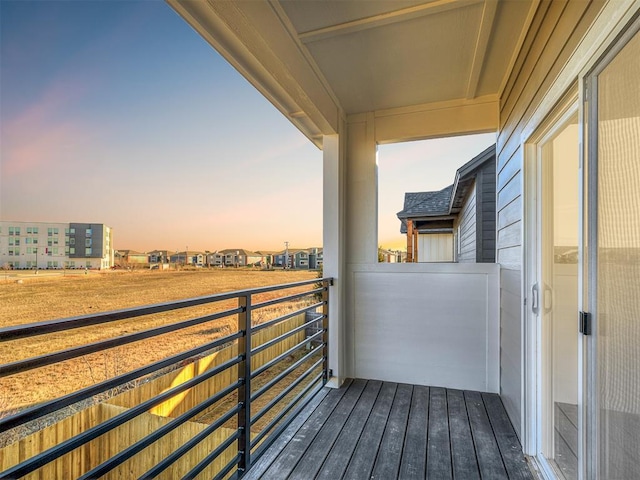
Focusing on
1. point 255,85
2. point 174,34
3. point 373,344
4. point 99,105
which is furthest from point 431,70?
point 99,105

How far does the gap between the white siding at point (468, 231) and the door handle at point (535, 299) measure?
54.0 inches

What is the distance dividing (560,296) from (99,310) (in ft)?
12.3

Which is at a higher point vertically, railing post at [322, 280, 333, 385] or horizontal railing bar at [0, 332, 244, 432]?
horizontal railing bar at [0, 332, 244, 432]

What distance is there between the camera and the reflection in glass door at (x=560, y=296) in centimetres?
133

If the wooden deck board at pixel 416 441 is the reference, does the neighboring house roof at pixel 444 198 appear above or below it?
above

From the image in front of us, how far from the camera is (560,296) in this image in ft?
4.91

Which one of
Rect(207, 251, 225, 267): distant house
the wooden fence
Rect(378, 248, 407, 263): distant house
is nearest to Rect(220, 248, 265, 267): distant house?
Rect(207, 251, 225, 267): distant house

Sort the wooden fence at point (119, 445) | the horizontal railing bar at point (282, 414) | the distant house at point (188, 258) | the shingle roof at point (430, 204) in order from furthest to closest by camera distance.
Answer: the distant house at point (188, 258), the shingle roof at point (430, 204), the wooden fence at point (119, 445), the horizontal railing bar at point (282, 414)

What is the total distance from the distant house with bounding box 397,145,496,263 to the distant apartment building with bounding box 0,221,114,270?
10.9 ft

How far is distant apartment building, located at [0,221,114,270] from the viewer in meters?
2.57

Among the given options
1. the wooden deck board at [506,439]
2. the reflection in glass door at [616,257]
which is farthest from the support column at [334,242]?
the reflection in glass door at [616,257]

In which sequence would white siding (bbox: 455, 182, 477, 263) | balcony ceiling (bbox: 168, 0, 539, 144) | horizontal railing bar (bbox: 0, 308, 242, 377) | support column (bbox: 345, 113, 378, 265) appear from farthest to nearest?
white siding (bbox: 455, 182, 477, 263) → support column (bbox: 345, 113, 378, 265) → balcony ceiling (bbox: 168, 0, 539, 144) → horizontal railing bar (bbox: 0, 308, 242, 377)

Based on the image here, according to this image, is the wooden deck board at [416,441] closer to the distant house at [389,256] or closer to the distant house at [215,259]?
the distant house at [389,256]

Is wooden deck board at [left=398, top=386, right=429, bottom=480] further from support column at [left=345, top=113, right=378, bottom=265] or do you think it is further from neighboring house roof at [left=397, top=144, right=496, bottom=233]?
neighboring house roof at [left=397, top=144, right=496, bottom=233]
